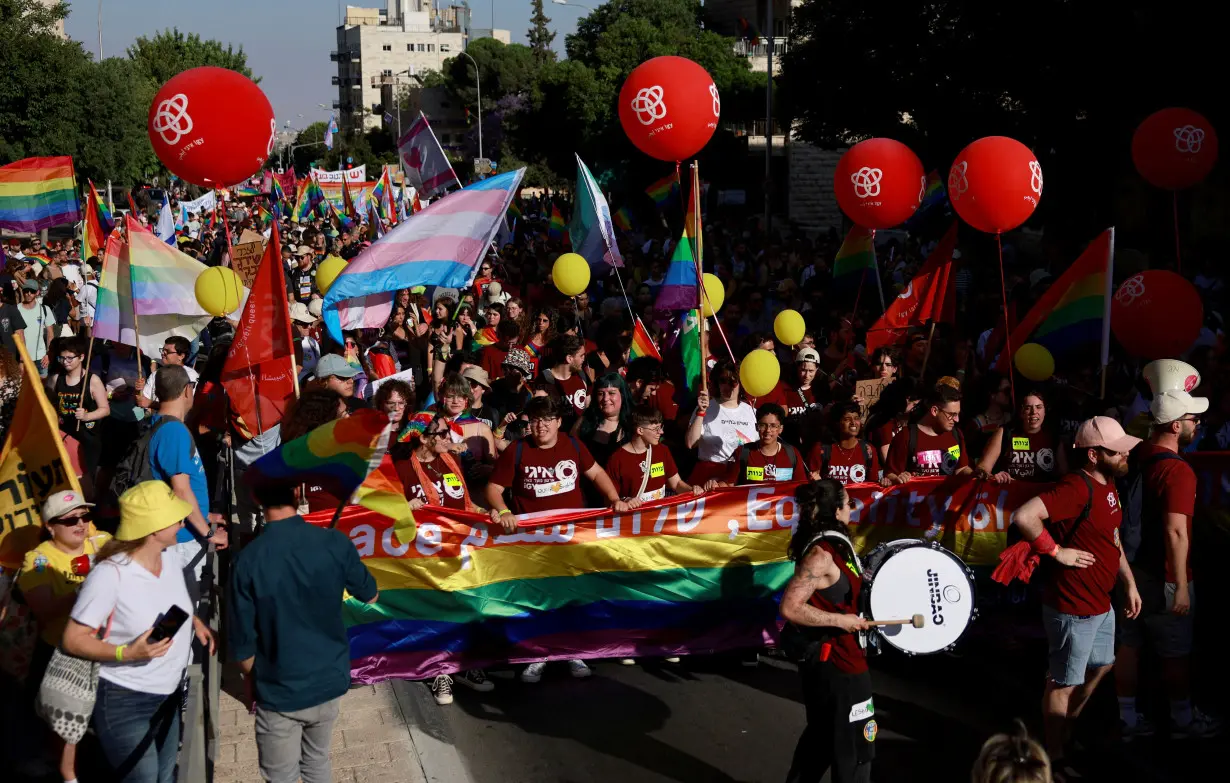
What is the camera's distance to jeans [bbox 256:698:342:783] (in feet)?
15.5

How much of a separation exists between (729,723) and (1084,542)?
200cm

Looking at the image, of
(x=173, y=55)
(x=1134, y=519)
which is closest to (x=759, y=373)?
(x=1134, y=519)

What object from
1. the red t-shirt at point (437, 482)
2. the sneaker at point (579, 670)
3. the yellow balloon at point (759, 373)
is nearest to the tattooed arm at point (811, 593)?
the sneaker at point (579, 670)

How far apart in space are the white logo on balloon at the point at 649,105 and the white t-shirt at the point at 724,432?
9.45 ft

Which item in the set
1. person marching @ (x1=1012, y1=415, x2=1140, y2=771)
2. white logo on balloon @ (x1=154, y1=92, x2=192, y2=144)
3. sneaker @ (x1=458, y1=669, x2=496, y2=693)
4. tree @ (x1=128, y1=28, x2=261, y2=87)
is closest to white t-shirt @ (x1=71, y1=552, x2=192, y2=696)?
sneaker @ (x1=458, y1=669, x2=496, y2=693)

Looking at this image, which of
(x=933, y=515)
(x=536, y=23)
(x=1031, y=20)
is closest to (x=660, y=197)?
(x=1031, y=20)

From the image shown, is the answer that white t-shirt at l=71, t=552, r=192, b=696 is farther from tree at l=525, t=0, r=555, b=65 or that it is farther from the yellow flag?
tree at l=525, t=0, r=555, b=65

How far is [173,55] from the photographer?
78938mm

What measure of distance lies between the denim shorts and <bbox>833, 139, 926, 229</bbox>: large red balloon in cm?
551

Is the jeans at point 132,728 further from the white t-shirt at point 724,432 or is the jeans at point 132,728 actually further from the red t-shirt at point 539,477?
the white t-shirt at point 724,432

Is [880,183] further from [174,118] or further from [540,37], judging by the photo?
[540,37]

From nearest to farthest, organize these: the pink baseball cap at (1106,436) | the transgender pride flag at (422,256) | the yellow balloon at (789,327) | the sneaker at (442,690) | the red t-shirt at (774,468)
→ the pink baseball cap at (1106,436) < the sneaker at (442,690) < the red t-shirt at (774,468) < the transgender pride flag at (422,256) < the yellow balloon at (789,327)

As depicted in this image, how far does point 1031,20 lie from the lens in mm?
18266

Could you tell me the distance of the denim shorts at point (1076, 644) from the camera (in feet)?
18.0
